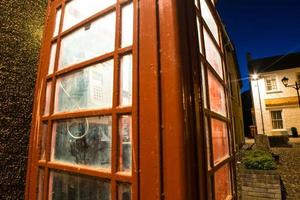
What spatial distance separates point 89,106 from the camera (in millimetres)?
1597

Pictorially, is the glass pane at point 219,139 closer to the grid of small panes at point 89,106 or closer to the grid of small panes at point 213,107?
the grid of small panes at point 213,107

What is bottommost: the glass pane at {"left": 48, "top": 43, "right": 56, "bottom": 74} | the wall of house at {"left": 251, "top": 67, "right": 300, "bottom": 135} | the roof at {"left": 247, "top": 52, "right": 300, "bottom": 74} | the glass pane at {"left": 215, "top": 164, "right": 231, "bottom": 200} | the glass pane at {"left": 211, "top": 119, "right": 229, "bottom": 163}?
the glass pane at {"left": 215, "top": 164, "right": 231, "bottom": 200}

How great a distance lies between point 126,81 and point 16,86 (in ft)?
4.94

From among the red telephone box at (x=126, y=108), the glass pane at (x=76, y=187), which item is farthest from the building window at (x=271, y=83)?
the glass pane at (x=76, y=187)

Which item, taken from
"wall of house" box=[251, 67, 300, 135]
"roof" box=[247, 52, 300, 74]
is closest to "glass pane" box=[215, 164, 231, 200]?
"wall of house" box=[251, 67, 300, 135]

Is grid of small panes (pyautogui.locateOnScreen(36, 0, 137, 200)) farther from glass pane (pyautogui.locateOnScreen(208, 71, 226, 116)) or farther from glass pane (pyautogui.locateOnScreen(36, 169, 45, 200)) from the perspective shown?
glass pane (pyautogui.locateOnScreen(208, 71, 226, 116))

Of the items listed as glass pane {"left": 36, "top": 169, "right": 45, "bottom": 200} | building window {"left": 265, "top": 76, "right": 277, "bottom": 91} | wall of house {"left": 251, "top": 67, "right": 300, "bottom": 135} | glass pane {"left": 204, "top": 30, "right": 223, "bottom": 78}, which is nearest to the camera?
glass pane {"left": 36, "top": 169, "right": 45, "bottom": 200}

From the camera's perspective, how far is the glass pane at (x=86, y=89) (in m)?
1.52

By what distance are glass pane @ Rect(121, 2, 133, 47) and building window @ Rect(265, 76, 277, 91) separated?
79.3ft

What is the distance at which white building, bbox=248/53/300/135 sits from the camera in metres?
21.0

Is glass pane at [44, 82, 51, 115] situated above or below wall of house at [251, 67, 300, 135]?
below

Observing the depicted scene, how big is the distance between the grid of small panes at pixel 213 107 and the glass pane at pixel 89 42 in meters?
0.69

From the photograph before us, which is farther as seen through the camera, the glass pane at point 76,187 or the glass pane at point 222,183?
the glass pane at point 222,183

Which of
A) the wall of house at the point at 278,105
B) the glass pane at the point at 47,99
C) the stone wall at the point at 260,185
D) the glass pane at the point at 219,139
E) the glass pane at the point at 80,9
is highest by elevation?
the wall of house at the point at 278,105
